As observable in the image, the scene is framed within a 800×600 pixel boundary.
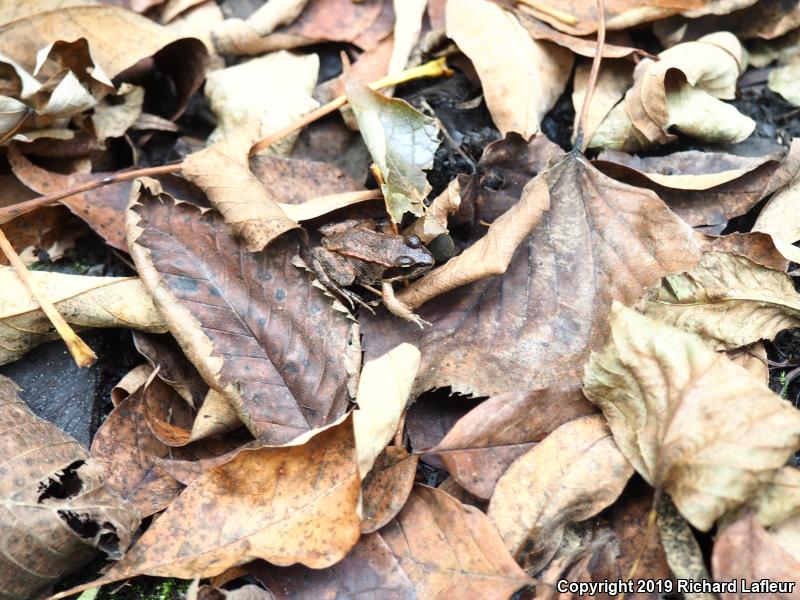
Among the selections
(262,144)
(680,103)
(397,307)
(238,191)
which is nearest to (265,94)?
(262,144)

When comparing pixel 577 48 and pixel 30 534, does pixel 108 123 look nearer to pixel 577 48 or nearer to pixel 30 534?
pixel 30 534

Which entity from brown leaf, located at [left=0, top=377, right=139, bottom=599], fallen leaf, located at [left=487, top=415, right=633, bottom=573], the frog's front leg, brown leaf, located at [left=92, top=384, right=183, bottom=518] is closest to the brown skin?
the frog's front leg

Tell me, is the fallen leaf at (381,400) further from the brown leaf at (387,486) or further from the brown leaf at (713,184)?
the brown leaf at (713,184)

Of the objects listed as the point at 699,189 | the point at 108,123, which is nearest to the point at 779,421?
the point at 699,189

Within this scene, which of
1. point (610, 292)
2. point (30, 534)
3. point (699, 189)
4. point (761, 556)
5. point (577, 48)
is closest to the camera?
point (761, 556)

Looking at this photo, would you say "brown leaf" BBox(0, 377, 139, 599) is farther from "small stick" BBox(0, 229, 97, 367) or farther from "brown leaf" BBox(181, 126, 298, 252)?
"brown leaf" BBox(181, 126, 298, 252)

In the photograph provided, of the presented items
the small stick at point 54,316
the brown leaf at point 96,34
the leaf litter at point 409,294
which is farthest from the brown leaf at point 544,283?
the brown leaf at point 96,34

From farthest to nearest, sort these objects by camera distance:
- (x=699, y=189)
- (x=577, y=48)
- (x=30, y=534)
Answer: (x=577, y=48) → (x=699, y=189) → (x=30, y=534)
